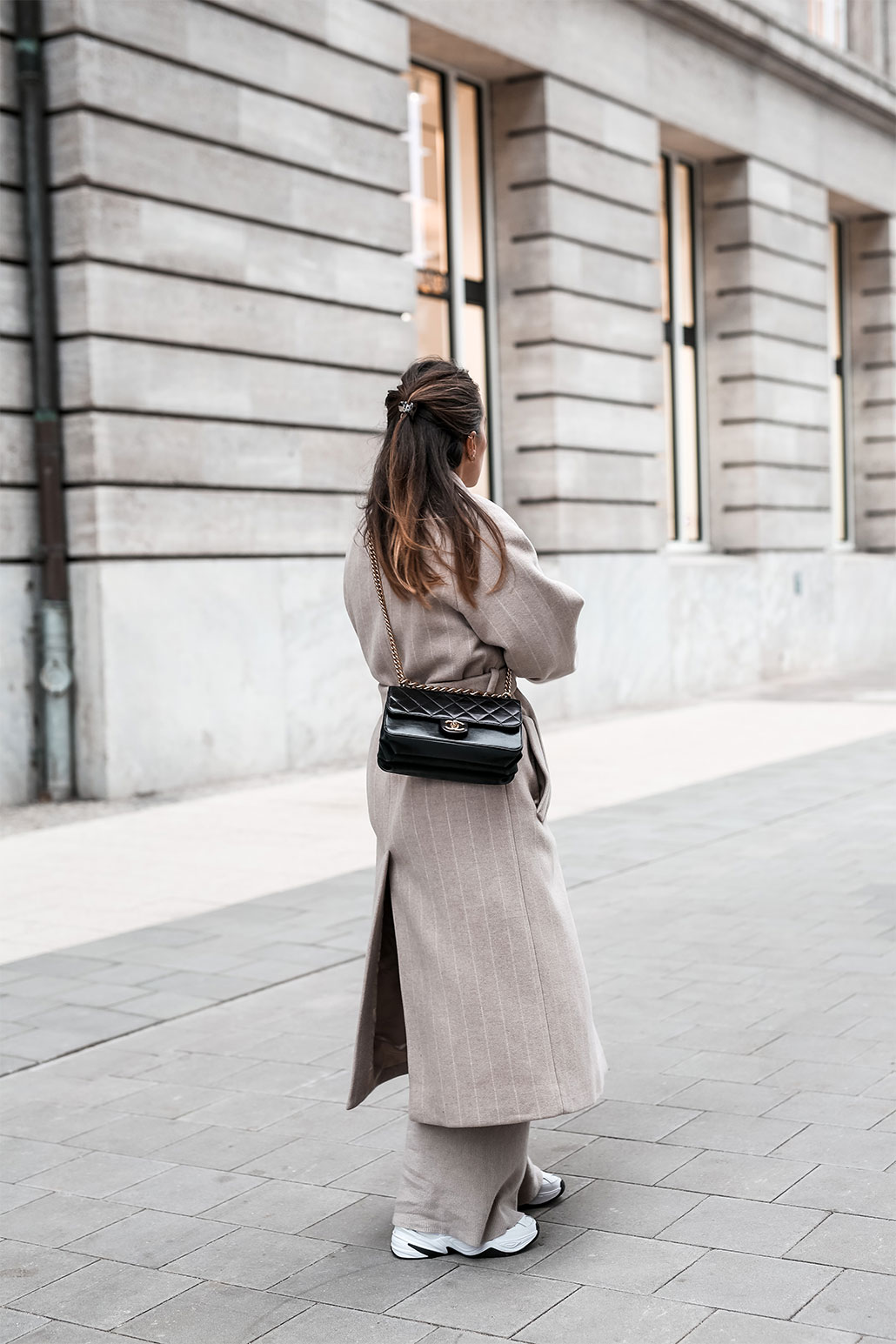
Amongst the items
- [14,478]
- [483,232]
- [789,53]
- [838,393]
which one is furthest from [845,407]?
[14,478]

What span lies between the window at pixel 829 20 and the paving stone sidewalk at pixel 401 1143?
1529cm

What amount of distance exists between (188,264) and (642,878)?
5415mm

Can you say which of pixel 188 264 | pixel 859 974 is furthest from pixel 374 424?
pixel 859 974

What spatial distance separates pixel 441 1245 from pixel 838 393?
19268 mm

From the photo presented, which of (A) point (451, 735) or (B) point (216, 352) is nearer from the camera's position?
(A) point (451, 735)

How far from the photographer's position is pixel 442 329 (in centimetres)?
1416

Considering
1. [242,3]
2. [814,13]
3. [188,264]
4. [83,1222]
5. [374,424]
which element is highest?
[814,13]

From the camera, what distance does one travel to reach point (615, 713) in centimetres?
1470

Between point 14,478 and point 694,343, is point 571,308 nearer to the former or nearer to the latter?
point 694,343

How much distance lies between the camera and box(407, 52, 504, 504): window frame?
14.1 m

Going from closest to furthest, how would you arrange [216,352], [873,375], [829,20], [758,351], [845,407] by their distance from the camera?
[216,352] < [758,351] < [829,20] < [873,375] < [845,407]

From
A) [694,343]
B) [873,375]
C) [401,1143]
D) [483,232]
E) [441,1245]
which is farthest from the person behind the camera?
[873,375]

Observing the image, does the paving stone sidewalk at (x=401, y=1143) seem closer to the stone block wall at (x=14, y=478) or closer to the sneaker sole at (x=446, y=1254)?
the sneaker sole at (x=446, y=1254)

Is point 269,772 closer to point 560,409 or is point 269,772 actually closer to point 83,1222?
point 560,409
